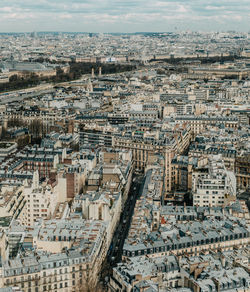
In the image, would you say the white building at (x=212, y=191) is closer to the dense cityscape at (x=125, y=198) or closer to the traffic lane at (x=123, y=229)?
the dense cityscape at (x=125, y=198)

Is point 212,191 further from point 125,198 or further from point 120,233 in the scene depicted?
point 120,233

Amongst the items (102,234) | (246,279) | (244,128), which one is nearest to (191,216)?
(102,234)

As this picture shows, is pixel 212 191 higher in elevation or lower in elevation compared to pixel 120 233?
higher

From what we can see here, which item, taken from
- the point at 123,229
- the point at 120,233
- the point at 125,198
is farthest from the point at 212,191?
the point at 120,233

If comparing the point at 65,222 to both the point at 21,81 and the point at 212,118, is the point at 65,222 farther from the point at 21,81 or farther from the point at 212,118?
Answer: the point at 21,81

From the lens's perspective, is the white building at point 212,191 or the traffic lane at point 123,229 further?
the white building at point 212,191

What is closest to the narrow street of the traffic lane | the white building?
the traffic lane

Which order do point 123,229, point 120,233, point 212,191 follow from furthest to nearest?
1. point 212,191
2. point 123,229
3. point 120,233

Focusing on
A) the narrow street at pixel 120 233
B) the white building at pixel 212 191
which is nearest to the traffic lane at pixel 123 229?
the narrow street at pixel 120 233
